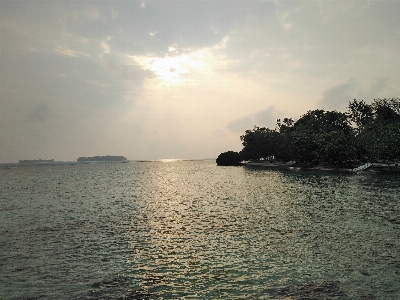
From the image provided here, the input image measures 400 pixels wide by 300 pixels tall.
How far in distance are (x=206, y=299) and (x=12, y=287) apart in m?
10.3

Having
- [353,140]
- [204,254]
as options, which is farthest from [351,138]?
[204,254]

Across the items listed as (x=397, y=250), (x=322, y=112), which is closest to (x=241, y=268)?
(x=397, y=250)

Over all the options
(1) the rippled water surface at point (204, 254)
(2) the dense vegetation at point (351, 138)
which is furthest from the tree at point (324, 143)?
(1) the rippled water surface at point (204, 254)

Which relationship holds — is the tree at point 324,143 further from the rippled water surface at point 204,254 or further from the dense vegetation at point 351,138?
the rippled water surface at point 204,254

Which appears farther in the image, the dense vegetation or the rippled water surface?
the dense vegetation

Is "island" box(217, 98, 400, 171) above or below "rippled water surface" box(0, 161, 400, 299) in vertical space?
above

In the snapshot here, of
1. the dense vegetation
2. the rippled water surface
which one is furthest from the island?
the rippled water surface

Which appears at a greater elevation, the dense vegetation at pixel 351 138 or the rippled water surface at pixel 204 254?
the dense vegetation at pixel 351 138

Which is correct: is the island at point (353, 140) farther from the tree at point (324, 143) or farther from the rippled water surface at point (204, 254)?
the rippled water surface at point (204, 254)

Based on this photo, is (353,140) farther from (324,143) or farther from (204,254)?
(204,254)

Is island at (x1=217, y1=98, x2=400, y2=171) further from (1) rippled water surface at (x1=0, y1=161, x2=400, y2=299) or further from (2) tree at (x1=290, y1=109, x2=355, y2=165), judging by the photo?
(1) rippled water surface at (x1=0, y1=161, x2=400, y2=299)

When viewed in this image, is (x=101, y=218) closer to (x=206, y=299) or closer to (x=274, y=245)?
(x=274, y=245)

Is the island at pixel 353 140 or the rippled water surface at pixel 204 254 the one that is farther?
the island at pixel 353 140

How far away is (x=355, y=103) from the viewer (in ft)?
509
